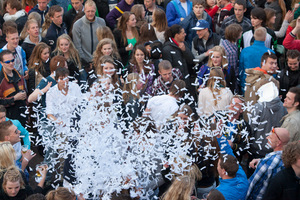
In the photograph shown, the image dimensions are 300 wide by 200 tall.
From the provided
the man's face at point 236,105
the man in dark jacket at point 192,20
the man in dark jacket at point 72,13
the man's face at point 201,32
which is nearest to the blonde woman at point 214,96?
the man's face at point 236,105

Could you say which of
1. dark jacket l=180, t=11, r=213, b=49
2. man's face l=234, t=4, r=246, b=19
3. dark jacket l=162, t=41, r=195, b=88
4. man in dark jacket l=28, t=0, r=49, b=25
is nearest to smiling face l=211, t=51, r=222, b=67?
dark jacket l=162, t=41, r=195, b=88

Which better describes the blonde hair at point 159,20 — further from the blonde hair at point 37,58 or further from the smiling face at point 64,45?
the blonde hair at point 37,58

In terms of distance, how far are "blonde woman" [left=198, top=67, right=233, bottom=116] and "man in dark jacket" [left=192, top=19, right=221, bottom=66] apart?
1.76m

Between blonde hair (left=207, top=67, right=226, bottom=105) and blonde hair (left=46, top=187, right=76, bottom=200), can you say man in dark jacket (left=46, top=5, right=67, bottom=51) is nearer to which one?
blonde hair (left=207, top=67, right=226, bottom=105)

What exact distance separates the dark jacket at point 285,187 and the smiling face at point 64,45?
5318 millimetres

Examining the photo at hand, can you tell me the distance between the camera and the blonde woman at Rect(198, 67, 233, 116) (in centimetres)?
805

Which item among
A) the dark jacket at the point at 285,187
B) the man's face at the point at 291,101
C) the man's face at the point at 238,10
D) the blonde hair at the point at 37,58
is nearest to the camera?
the dark jacket at the point at 285,187

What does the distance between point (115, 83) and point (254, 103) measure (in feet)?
8.12

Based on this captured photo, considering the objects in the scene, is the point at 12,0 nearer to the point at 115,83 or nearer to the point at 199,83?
the point at 115,83

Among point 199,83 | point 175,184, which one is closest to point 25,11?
point 199,83

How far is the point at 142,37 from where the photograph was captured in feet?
32.9

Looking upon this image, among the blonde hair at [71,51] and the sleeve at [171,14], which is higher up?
the sleeve at [171,14]

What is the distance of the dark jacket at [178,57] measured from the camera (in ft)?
31.2

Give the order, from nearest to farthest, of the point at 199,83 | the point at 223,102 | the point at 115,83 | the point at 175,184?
1. the point at 175,184
2. the point at 223,102
3. the point at 115,83
4. the point at 199,83
